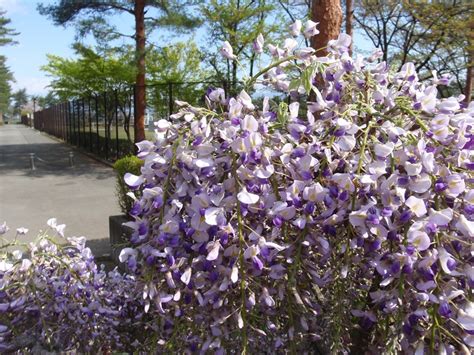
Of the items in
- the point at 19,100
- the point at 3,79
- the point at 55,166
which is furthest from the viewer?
the point at 19,100

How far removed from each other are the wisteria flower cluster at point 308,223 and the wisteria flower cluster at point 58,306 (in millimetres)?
505

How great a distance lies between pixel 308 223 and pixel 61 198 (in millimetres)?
10660

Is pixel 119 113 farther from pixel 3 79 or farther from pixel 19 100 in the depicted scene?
pixel 19 100

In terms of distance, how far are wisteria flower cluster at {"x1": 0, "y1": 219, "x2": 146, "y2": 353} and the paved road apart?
Answer: 459 cm

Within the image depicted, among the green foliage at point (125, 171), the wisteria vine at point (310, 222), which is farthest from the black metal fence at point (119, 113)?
the wisteria vine at point (310, 222)

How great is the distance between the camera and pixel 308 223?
A: 1.56 metres

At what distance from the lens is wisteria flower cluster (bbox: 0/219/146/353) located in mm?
2048

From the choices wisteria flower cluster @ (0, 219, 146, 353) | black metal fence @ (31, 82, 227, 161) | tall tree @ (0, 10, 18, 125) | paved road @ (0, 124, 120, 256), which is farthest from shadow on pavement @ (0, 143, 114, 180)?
tall tree @ (0, 10, 18, 125)

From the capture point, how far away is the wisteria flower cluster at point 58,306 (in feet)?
6.72

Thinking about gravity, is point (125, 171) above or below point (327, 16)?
below

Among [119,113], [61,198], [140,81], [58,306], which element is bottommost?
[61,198]

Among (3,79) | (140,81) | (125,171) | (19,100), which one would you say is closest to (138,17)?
(140,81)

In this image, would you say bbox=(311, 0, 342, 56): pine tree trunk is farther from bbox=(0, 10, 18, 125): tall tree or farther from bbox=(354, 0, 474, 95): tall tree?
bbox=(0, 10, 18, 125): tall tree

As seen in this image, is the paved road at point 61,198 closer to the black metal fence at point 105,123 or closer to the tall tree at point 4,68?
the black metal fence at point 105,123
